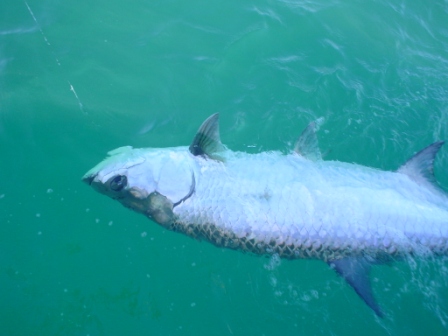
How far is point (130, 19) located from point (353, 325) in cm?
615

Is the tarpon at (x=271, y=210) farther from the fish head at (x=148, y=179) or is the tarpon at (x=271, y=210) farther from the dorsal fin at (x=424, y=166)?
the dorsal fin at (x=424, y=166)

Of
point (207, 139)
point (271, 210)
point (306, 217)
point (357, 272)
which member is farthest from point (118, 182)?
point (357, 272)

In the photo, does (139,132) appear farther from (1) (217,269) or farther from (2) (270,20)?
(2) (270,20)

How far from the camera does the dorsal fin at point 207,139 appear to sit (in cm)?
347

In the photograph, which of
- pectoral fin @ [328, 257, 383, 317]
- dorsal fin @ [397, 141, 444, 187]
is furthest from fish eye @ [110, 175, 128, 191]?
dorsal fin @ [397, 141, 444, 187]

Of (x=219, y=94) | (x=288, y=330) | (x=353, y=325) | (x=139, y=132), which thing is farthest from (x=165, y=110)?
(x=353, y=325)

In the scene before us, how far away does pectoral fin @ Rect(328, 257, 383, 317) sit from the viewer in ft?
11.0

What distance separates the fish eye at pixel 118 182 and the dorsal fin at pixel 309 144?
79.4 inches

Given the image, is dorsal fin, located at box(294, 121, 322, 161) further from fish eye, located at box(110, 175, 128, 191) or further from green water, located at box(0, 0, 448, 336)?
fish eye, located at box(110, 175, 128, 191)

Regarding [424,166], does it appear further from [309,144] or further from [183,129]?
[183,129]

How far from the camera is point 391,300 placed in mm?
4172

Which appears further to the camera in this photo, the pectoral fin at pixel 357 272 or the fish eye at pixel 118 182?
the pectoral fin at pixel 357 272

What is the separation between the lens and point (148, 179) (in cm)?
333

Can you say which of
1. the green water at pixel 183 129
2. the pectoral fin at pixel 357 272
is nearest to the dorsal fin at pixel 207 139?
the green water at pixel 183 129
